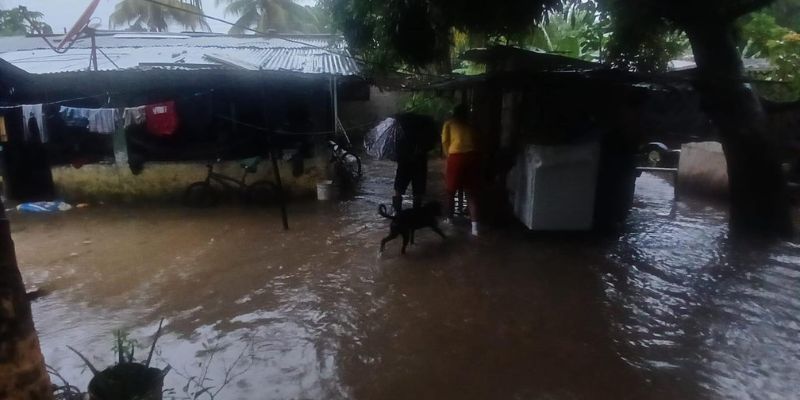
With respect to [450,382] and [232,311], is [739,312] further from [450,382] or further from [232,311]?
[232,311]

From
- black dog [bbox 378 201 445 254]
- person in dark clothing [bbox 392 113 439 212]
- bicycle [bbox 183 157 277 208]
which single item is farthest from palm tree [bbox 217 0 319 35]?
black dog [bbox 378 201 445 254]

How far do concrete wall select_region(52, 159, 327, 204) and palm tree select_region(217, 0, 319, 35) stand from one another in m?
13.6

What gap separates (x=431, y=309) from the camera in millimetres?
5414

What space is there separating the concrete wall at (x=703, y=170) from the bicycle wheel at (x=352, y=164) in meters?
7.01

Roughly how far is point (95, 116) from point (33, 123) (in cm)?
113

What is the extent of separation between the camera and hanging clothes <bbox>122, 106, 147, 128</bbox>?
9.84m

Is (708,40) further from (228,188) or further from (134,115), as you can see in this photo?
(134,115)

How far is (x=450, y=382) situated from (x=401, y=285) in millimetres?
2097

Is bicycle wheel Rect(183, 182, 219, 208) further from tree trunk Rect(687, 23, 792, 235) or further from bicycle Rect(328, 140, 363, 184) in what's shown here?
tree trunk Rect(687, 23, 792, 235)

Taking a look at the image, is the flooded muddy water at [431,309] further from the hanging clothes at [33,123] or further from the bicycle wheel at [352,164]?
the bicycle wheel at [352,164]

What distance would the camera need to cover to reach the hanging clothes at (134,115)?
984 cm

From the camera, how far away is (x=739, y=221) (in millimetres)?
7691

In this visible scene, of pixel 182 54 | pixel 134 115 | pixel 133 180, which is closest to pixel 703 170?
pixel 182 54

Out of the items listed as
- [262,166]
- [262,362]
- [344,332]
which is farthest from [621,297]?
[262,166]
